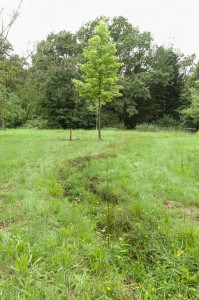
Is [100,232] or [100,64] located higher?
[100,64]

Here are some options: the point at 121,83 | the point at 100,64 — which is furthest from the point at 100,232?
the point at 121,83

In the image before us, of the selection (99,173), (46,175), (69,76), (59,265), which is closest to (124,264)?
(59,265)

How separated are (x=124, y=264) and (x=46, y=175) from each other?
12.9 ft

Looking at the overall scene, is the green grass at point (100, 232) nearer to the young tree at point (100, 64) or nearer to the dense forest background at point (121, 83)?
the young tree at point (100, 64)

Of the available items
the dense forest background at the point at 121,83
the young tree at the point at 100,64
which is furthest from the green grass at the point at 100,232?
the dense forest background at the point at 121,83

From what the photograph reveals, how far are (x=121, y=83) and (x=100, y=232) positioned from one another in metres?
25.5

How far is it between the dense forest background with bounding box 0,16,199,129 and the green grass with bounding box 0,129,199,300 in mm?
19885

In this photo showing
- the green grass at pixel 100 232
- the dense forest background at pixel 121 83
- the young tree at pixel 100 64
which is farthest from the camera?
the dense forest background at pixel 121 83

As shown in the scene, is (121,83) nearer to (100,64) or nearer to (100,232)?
(100,64)

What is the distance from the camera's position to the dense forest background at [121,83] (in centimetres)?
2595

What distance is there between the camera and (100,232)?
3.65m

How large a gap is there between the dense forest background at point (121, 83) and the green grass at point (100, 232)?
1989cm

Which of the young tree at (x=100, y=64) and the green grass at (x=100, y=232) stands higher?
the young tree at (x=100, y=64)

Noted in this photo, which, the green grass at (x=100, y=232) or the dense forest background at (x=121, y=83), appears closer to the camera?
the green grass at (x=100, y=232)
